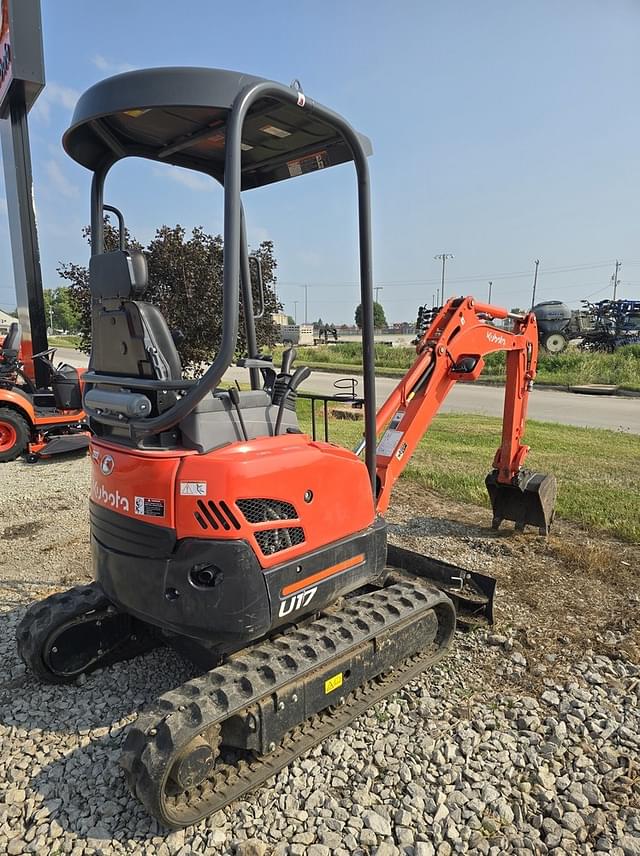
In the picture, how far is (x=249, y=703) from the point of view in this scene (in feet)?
8.77

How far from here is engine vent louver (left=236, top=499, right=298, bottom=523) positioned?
2.84 metres

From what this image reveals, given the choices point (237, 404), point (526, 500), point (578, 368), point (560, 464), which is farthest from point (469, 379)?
point (578, 368)

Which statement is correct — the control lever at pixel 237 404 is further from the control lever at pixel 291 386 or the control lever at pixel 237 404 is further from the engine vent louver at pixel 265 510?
the engine vent louver at pixel 265 510

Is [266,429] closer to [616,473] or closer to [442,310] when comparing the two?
[442,310]

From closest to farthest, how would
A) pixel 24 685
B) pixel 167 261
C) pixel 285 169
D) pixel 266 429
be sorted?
1. pixel 266 429
2. pixel 24 685
3. pixel 285 169
4. pixel 167 261

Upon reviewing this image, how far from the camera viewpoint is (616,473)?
27.5 feet

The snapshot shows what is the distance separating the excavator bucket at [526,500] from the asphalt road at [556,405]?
22.4ft

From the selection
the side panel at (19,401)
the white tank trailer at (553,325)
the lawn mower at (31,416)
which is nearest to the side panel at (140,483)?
the lawn mower at (31,416)

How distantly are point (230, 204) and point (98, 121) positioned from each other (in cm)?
102

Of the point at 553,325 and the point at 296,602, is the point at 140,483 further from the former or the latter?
the point at 553,325

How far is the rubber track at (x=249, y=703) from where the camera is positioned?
8.13 feet

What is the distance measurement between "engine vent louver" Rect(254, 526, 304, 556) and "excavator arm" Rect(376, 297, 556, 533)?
1.36 m

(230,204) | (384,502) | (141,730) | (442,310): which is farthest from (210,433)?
(442,310)

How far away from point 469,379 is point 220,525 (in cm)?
303
